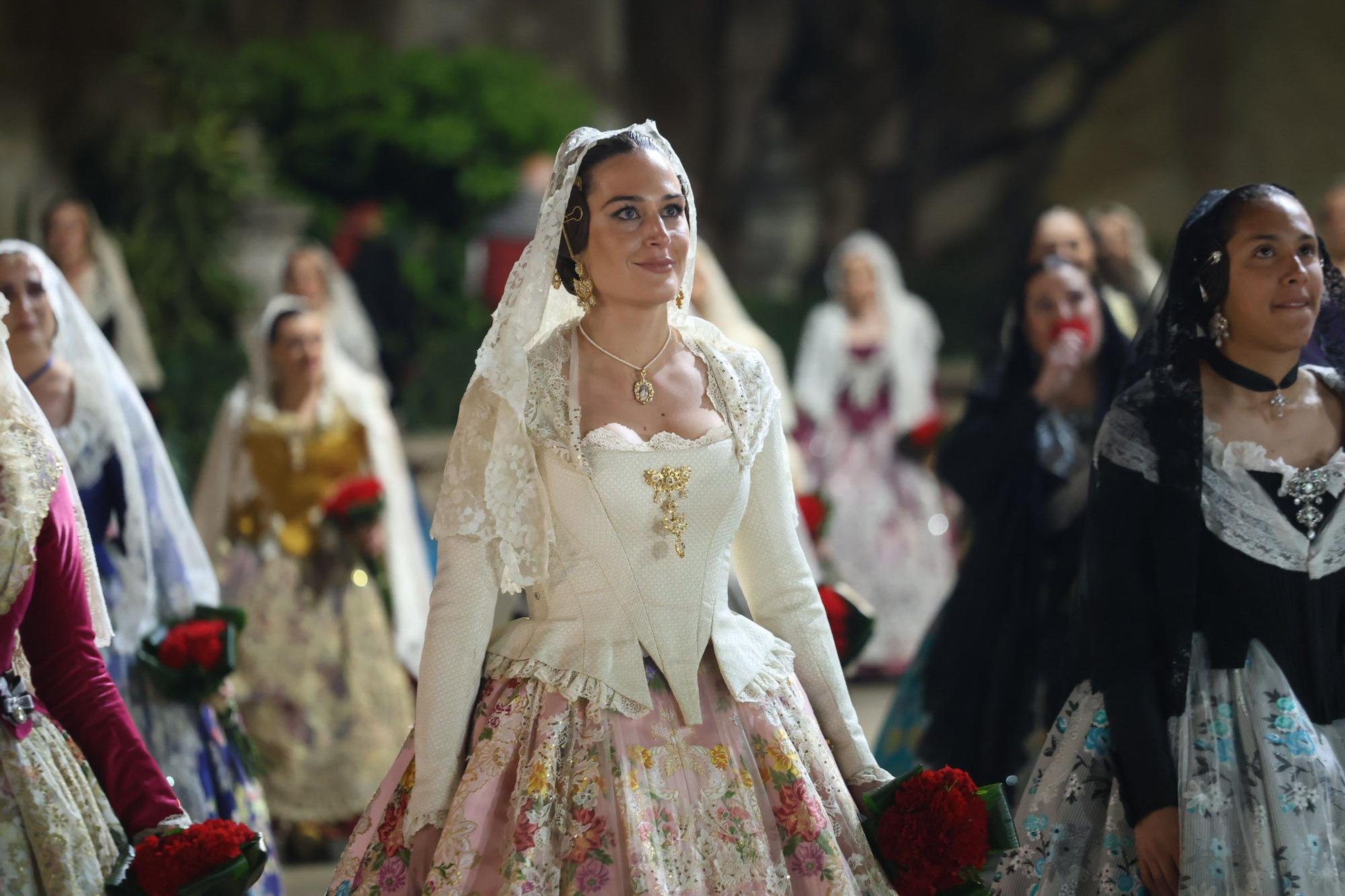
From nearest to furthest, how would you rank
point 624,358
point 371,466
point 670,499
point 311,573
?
point 670,499
point 624,358
point 311,573
point 371,466

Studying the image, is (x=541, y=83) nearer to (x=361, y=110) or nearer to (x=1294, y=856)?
(x=361, y=110)

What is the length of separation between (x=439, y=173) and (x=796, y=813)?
11.5 meters

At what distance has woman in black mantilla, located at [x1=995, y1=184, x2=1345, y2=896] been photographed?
11.0ft

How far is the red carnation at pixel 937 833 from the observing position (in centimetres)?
314

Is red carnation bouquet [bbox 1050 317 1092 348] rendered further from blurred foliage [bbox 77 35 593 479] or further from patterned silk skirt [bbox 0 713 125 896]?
blurred foliage [bbox 77 35 593 479]

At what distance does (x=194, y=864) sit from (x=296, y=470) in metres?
4.04

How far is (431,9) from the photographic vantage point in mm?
15570

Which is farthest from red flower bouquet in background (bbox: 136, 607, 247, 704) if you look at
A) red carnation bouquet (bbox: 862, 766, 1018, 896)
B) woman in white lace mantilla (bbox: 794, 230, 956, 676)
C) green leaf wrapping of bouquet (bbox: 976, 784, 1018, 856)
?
woman in white lace mantilla (bbox: 794, 230, 956, 676)

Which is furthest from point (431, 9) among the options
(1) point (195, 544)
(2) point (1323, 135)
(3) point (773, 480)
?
(3) point (773, 480)

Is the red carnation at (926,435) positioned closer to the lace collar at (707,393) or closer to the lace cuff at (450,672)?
the lace collar at (707,393)

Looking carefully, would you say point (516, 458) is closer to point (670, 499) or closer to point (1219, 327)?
point (670, 499)

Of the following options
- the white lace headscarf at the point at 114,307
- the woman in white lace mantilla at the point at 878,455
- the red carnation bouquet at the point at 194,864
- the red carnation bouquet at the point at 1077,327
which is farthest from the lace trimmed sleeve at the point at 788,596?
the woman in white lace mantilla at the point at 878,455

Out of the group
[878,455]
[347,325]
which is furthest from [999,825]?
[347,325]

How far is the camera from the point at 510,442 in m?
3.30
